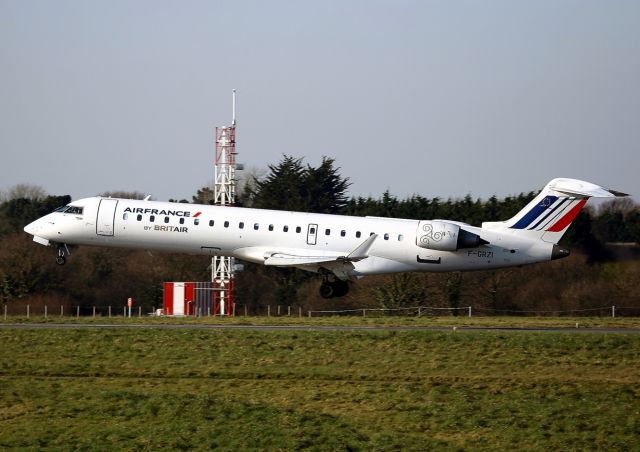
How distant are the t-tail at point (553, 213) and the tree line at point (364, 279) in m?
10.0

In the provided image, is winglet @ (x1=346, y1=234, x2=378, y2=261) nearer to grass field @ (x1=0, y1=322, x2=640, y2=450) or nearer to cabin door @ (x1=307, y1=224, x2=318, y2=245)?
cabin door @ (x1=307, y1=224, x2=318, y2=245)

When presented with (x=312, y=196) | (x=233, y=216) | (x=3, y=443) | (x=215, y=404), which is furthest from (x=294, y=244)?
(x=312, y=196)

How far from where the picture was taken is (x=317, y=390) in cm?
2366

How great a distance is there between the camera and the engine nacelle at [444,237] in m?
38.3

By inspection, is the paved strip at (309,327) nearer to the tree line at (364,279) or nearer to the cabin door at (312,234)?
the cabin door at (312,234)

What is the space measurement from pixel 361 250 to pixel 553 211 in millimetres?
7254

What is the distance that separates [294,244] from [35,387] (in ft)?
52.3

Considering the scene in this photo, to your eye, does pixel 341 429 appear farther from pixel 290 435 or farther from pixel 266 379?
pixel 266 379

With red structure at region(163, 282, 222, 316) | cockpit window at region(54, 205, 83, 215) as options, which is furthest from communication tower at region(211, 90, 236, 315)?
cockpit window at region(54, 205, 83, 215)

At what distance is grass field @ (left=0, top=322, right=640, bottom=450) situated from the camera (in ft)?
66.7

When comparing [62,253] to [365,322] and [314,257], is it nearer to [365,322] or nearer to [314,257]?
[314,257]

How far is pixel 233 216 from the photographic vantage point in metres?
38.5

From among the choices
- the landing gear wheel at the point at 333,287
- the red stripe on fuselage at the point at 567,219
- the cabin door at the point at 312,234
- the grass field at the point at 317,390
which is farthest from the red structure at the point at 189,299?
the grass field at the point at 317,390

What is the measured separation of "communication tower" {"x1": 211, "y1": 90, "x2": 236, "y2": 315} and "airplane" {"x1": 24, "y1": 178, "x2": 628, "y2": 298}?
41.9 feet
